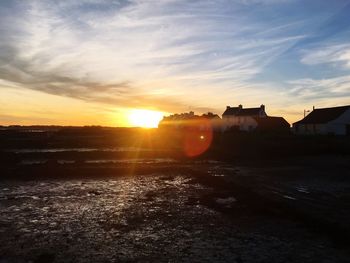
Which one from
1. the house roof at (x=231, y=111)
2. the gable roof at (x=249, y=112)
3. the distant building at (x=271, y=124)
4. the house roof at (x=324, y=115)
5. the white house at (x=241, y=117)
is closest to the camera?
the house roof at (x=324, y=115)

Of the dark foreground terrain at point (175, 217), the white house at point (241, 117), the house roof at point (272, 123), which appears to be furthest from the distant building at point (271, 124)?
the dark foreground terrain at point (175, 217)

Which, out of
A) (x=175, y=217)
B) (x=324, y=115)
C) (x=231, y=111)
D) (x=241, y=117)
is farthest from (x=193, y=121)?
(x=175, y=217)

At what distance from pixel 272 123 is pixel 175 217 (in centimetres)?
8378

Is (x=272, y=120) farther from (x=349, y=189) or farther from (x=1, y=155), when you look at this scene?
(x=349, y=189)

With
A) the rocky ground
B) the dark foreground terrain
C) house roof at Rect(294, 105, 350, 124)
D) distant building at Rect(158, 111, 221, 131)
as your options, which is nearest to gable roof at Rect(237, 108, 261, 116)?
distant building at Rect(158, 111, 221, 131)

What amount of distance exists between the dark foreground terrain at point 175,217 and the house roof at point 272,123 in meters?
67.7

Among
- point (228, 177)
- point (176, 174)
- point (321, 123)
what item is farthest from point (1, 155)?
point (321, 123)

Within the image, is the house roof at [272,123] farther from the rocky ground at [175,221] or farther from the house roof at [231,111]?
the rocky ground at [175,221]

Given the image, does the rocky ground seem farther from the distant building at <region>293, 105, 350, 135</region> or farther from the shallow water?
the distant building at <region>293, 105, 350, 135</region>

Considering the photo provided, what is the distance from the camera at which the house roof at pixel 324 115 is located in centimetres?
7888

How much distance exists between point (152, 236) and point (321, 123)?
74.0 metres

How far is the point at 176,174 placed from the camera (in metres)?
28.3

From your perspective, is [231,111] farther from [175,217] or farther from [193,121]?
[175,217]

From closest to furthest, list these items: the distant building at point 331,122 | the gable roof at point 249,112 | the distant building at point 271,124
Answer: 1. the distant building at point 331,122
2. the distant building at point 271,124
3. the gable roof at point 249,112
